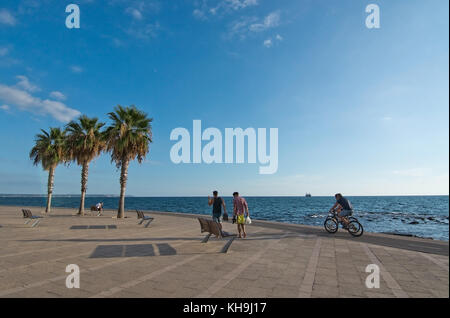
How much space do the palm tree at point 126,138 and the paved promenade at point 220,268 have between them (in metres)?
11.1

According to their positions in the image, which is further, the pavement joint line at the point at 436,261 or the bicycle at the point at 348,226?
the bicycle at the point at 348,226

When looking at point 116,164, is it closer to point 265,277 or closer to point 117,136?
point 117,136

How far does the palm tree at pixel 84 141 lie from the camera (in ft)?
75.2

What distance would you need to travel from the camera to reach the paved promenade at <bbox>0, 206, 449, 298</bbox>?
4.66 m

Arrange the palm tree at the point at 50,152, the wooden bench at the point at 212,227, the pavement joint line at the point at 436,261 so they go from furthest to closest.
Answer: the palm tree at the point at 50,152, the wooden bench at the point at 212,227, the pavement joint line at the point at 436,261

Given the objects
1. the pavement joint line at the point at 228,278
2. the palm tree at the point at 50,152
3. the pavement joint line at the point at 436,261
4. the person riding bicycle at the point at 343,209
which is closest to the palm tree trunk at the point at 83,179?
the palm tree at the point at 50,152

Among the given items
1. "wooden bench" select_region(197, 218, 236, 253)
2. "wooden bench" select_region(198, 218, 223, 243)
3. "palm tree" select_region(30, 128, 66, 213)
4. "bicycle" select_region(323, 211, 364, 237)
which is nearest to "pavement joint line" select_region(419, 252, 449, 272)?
"bicycle" select_region(323, 211, 364, 237)

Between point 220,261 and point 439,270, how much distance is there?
5.58 metres

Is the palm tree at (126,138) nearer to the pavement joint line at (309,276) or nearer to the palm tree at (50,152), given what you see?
the palm tree at (50,152)

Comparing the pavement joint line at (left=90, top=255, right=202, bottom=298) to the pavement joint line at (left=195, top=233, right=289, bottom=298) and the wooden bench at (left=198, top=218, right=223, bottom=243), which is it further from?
the wooden bench at (left=198, top=218, right=223, bottom=243)

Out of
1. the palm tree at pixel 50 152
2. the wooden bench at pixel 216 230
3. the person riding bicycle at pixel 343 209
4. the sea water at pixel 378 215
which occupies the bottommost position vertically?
the sea water at pixel 378 215
